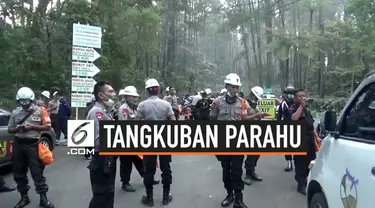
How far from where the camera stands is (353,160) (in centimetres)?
259

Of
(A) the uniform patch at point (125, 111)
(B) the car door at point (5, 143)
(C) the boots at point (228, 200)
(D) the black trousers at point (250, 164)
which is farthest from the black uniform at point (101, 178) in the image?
(B) the car door at point (5, 143)

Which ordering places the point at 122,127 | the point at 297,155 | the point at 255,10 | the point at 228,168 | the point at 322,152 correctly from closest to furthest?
1. the point at 322,152
2. the point at 122,127
3. the point at 228,168
4. the point at 297,155
5. the point at 255,10

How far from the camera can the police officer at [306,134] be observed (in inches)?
231

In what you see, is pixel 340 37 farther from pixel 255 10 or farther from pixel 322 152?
pixel 322 152

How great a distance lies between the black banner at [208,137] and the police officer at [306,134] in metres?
0.59

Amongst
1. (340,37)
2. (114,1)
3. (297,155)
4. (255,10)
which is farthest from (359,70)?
(297,155)

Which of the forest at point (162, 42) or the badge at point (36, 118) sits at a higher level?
the forest at point (162, 42)

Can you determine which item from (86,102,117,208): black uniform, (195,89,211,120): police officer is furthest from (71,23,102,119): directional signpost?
(86,102,117,208): black uniform

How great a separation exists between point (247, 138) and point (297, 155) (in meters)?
1.19

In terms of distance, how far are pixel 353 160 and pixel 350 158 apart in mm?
57

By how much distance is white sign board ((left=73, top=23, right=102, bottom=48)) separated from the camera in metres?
9.24

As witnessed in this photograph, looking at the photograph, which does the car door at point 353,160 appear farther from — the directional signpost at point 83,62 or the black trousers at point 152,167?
the directional signpost at point 83,62

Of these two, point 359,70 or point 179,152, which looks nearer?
point 179,152

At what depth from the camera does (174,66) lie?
36.3m
